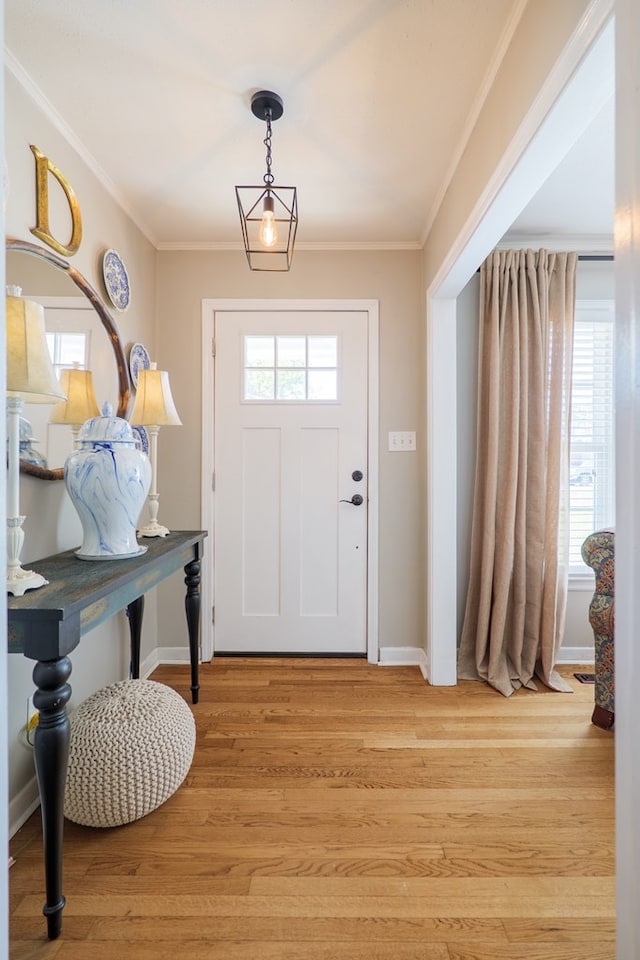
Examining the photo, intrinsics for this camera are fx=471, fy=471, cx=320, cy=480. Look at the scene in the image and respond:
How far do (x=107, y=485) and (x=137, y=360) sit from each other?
1065 millimetres

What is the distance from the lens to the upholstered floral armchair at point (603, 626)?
202 cm

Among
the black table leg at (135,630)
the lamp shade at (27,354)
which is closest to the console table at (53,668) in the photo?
the lamp shade at (27,354)

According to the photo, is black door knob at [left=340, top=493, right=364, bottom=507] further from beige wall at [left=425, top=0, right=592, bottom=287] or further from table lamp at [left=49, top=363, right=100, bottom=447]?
table lamp at [left=49, top=363, right=100, bottom=447]

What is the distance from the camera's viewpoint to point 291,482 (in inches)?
107

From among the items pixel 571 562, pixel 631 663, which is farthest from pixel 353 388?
pixel 631 663

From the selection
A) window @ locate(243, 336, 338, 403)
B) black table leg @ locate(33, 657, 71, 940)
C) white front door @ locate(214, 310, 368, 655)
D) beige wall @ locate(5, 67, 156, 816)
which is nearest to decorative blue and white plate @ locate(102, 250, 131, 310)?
beige wall @ locate(5, 67, 156, 816)

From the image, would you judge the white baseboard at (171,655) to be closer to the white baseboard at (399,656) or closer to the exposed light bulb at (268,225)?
the white baseboard at (399,656)

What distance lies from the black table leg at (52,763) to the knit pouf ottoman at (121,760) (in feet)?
0.81

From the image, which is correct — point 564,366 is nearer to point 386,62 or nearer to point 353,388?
point 353,388

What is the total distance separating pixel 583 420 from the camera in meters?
2.76

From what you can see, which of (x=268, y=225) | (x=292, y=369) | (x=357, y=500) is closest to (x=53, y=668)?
(x=268, y=225)

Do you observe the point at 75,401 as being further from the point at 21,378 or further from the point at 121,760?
the point at 121,760

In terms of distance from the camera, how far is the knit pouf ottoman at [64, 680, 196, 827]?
1.40m

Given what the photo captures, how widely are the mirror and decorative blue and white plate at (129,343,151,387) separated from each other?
12 cm
